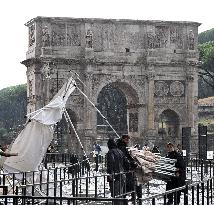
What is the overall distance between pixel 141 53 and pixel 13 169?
35660 mm

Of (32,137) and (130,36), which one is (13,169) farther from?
(130,36)

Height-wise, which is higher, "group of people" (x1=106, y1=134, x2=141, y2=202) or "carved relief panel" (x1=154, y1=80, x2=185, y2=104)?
"carved relief panel" (x1=154, y1=80, x2=185, y2=104)

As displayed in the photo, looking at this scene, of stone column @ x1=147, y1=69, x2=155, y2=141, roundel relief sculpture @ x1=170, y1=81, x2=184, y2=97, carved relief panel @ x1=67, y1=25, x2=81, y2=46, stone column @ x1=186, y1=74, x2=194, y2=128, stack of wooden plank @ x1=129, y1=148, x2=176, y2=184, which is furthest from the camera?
roundel relief sculpture @ x1=170, y1=81, x2=184, y2=97

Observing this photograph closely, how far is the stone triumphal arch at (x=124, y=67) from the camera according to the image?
5084cm

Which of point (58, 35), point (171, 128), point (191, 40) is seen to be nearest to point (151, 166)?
point (58, 35)

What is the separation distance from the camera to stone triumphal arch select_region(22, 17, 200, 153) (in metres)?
50.8

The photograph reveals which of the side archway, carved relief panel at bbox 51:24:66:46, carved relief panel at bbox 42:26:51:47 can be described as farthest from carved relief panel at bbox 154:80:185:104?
carved relief panel at bbox 42:26:51:47

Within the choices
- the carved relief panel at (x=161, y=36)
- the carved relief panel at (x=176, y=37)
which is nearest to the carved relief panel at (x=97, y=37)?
the carved relief panel at (x=161, y=36)

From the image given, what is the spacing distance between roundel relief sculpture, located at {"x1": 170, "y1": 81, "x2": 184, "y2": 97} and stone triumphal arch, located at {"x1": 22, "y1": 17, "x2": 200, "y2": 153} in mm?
77

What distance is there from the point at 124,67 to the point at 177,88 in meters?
4.76

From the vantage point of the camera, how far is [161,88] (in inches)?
2109

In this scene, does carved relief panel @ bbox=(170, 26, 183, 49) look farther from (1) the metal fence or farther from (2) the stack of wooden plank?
(2) the stack of wooden plank

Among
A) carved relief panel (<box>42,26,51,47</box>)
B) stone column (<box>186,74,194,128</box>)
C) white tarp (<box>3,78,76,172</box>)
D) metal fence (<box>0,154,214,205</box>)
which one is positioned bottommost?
metal fence (<box>0,154,214,205</box>)

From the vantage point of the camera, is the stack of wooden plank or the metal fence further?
the stack of wooden plank
